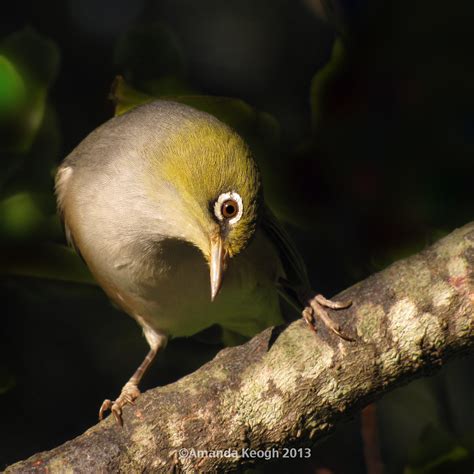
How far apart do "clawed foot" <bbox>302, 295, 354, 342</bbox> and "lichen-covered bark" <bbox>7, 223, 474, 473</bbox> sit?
0.09 feet

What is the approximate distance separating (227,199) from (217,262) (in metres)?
0.21

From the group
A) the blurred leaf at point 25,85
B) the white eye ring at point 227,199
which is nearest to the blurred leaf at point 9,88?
the blurred leaf at point 25,85

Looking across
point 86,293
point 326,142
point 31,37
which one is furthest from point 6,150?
point 326,142

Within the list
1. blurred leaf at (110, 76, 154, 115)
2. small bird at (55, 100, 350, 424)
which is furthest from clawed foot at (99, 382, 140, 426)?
blurred leaf at (110, 76, 154, 115)

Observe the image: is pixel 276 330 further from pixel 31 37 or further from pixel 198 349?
pixel 31 37

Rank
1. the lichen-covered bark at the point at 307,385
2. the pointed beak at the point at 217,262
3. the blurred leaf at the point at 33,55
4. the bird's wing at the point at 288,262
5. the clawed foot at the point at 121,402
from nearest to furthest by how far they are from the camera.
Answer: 1. the lichen-covered bark at the point at 307,385
2. the clawed foot at the point at 121,402
3. the pointed beak at the point at 217,262
4. the blurred leaf at the point at 33,55
5. the bird's wing at the point at 288,262

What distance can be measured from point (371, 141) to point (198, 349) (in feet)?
4.40

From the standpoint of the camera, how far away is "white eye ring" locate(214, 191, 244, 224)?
2676 mm

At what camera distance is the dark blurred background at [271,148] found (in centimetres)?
268

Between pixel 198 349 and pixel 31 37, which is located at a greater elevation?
pixel 31 37

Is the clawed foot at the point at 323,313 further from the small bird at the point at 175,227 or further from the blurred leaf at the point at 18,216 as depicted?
the blurred leaf at the point at 18,216

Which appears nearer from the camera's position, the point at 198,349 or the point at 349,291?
the point at 349,291

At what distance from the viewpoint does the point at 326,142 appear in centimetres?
279

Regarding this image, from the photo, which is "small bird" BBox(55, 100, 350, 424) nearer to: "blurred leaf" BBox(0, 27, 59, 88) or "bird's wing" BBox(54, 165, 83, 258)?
"bird's wing" BBox(54, 165, 83, 258)
